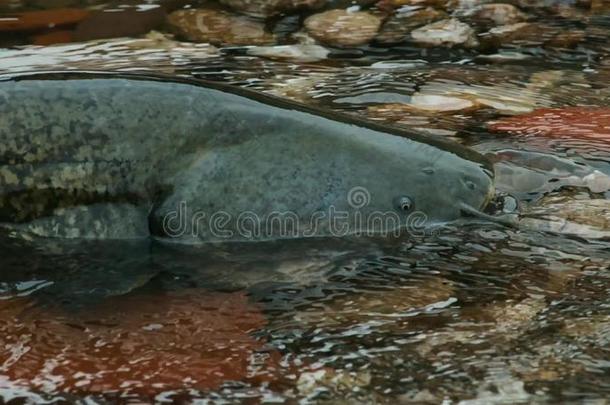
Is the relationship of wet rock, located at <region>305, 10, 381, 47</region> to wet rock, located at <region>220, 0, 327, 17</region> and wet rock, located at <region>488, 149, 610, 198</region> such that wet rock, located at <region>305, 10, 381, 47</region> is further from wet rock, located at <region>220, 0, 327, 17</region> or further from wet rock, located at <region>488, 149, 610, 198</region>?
wet rock, located at <region>488, 149, 610, 198</region>

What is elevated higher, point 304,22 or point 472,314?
point 304,22

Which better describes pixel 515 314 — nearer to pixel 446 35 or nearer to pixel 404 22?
pixel 446 35

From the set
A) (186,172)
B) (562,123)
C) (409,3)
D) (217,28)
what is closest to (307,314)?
(186,172)

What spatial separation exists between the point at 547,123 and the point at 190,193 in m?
2.09

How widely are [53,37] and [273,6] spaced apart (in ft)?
5.21

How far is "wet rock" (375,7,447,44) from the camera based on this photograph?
6.77 metres

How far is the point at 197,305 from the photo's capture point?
3.30 meters

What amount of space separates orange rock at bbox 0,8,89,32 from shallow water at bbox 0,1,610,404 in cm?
357

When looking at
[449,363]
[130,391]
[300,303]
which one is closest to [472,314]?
[449,363]

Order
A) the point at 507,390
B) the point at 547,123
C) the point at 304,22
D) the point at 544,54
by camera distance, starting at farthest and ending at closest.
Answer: the point at 304,22, the point at 544,54, the point at 547,123, the point at 507,390

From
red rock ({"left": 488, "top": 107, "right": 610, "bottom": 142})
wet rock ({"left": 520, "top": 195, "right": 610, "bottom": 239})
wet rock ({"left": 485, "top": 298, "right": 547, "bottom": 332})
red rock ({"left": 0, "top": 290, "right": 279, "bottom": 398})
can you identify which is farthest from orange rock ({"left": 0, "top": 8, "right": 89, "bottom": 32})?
wet rock ({"left": 485, "top": 298, "right": 547, "bottom": 332})

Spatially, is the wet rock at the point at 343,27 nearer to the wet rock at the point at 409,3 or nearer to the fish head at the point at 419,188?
the wet rock at the point at 409,3

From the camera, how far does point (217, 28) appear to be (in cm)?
700

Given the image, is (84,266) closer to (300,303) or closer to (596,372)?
(300,303)
